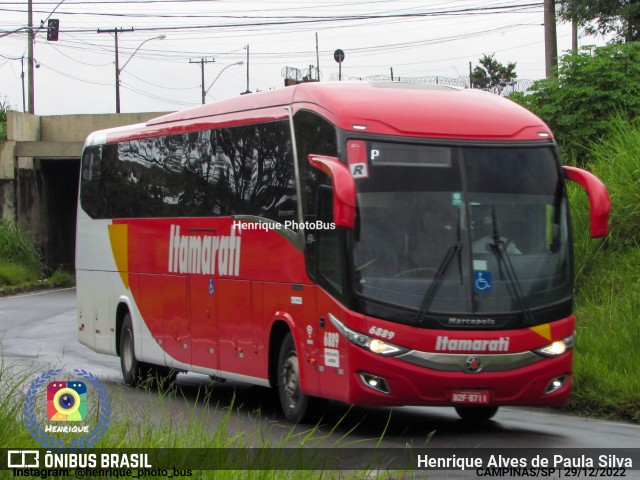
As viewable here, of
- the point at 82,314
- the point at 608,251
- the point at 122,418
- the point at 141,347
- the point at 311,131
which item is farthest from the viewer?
the point at 82,314

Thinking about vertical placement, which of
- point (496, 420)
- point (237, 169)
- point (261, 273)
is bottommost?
point (496, 420)

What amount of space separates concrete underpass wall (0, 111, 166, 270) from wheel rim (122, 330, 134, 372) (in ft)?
83.6

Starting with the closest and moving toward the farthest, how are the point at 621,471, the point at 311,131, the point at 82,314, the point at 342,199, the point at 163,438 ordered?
the point at 163,438, the point at 621,471, the point at 342,199, the point at 311,131, the point at 82,314

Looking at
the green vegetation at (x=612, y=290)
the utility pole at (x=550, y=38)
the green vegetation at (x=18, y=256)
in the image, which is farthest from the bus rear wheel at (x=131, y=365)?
the green vegetation at (x=18, y=256)

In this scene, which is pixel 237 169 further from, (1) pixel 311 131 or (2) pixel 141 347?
(2) pixel 141 347

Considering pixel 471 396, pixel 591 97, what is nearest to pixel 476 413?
pixel 471 396

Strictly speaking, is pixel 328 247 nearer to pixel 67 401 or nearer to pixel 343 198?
pixel 343 198

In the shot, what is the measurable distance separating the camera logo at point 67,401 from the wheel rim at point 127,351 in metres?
8.50

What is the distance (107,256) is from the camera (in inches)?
693

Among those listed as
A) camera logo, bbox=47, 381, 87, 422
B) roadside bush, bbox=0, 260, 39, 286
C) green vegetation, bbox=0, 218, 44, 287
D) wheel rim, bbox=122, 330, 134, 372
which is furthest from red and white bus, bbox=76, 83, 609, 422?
green vegetation, bbox=0, 218, 44, 287

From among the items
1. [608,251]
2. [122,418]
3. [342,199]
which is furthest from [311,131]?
[608,251]

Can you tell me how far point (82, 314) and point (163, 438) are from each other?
462 inches

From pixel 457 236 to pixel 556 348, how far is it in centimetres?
141

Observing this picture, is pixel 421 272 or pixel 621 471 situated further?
pixel 421 272
